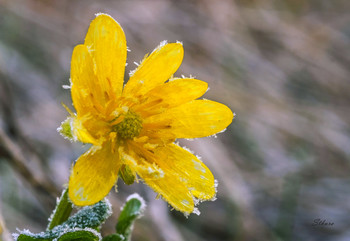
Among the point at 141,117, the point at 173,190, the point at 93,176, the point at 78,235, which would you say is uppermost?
the point at 141,117

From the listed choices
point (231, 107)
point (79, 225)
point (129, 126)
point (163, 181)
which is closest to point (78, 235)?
point (79, 225)

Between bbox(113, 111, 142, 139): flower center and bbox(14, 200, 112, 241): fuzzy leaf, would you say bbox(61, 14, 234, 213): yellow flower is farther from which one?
bbox(14, 200, 112, 241): fuzzy leaf

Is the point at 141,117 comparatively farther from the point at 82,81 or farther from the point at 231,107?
the point at 231,107

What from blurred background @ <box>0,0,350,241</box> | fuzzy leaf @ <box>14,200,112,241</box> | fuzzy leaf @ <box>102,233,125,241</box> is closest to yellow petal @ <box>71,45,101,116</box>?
fuzzy leaf @ <box>14,200,112,241</box>

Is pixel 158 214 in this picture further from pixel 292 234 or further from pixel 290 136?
pixel 290 136

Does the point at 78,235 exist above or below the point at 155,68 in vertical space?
below

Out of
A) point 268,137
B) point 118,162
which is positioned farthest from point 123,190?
point 118,162

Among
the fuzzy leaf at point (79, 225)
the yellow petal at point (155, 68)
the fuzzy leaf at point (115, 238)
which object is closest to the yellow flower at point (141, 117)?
the yellow petal at point (155, 68)
